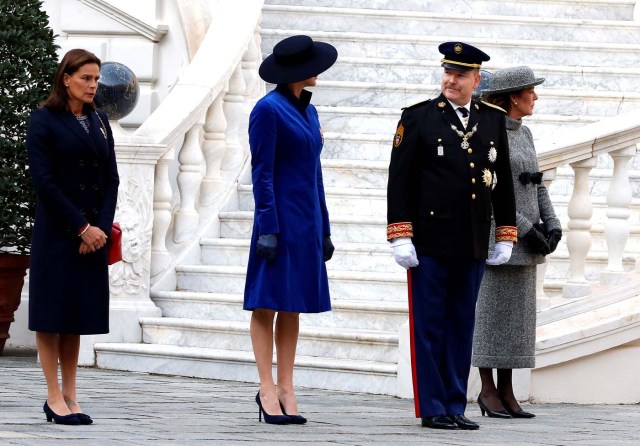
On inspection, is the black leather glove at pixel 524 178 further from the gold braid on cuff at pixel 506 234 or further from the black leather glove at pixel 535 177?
the gold braid on cuff at pixel 506 234

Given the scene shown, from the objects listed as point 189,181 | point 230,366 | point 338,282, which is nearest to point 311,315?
point 338,282

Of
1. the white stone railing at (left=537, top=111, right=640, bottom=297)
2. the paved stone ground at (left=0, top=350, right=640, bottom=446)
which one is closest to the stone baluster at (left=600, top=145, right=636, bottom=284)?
the white stone railing at (left=537, top=111, right=640, bottom=297)

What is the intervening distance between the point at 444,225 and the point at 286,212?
0.62 metres

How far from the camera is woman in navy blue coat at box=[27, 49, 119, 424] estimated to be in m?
6.62

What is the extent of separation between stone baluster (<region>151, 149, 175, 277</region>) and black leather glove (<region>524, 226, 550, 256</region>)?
2.84 m

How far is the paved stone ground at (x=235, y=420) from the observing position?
614 cm

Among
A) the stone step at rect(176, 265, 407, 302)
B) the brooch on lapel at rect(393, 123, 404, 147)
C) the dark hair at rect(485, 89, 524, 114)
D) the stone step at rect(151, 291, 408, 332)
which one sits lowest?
the stone step at rect(151, 291, 408, 332)

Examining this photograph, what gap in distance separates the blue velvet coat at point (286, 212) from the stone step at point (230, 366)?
1394 mm

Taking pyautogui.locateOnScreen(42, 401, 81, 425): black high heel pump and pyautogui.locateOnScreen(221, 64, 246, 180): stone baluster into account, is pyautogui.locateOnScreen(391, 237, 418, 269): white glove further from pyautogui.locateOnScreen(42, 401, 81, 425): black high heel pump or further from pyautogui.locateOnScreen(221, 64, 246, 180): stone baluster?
Answer: pyautogui.locateOnScreen(221, 64, 246, 180): stone baluster

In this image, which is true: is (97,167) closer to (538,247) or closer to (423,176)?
(423,176)

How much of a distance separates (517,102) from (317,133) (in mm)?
1021

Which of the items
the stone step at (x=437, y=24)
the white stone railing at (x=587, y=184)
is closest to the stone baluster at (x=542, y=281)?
the white stone railing at (x=587, y=184)

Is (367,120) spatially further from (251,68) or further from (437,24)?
(437,24)

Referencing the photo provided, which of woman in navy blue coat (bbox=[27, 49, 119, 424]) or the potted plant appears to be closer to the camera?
woman in navy blue coat (bbox=[27, 49, 119, 424])
